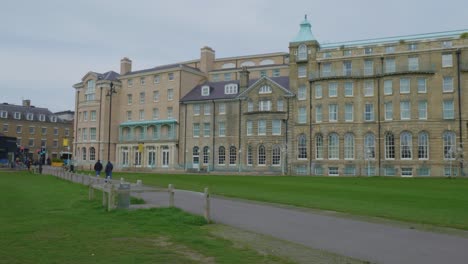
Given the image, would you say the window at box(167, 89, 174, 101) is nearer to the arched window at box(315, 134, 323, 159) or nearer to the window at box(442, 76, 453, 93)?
the arched window at box(315, 134, 323, 159)

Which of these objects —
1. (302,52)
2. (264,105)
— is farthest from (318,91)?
(264,105)

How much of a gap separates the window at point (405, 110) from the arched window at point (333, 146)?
298 inches

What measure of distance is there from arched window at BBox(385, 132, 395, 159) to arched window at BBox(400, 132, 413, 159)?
835mm

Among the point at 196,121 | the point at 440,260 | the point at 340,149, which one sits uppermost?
the point at 196,121

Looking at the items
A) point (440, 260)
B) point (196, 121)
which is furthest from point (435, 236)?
point (196, 121)

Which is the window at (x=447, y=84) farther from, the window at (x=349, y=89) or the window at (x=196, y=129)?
the window at (x=196, y=129)

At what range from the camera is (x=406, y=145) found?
49.0m

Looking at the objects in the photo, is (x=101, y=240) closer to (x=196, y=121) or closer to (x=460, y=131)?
(x=460, y=131)

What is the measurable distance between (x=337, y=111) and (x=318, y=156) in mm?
5721

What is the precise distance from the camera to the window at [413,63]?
49347 millimetres

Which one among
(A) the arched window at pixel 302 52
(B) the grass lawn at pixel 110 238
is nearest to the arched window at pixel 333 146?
(A) the arched window at pixel 302 52

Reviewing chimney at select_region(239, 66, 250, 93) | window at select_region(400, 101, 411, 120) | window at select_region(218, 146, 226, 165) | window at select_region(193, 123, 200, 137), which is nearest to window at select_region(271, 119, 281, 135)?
chimney at select_region(239, 66, 250, 93)

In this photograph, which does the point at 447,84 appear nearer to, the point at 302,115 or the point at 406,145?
the point at 406,145

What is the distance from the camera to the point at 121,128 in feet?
233
